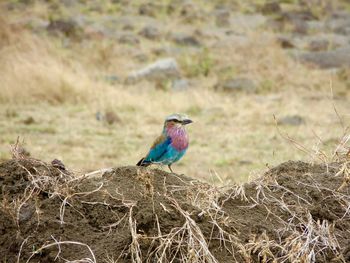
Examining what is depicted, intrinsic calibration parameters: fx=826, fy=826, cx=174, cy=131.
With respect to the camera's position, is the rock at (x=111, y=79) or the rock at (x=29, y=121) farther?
the rock at (x=111, y=79)

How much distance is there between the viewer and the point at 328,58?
16922 millimetres

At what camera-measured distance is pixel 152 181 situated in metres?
4.12

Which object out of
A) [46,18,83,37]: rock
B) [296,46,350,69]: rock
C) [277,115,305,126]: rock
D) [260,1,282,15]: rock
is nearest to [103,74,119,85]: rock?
[277,115,305,126]: rock

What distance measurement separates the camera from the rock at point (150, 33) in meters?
20.0

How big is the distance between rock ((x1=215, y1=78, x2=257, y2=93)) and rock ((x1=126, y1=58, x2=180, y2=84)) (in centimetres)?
97

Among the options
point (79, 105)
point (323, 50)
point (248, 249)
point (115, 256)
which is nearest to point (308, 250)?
point (248, 249)

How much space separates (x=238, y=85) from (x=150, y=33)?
20.6ft

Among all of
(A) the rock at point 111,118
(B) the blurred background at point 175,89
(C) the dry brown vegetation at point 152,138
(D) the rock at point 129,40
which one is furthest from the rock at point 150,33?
(A) the rock at point 111,118

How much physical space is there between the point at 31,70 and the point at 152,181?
30.7 ft

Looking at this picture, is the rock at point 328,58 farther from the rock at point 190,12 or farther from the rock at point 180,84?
the rock at point 190,12

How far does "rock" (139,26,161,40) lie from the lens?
20.0 meters

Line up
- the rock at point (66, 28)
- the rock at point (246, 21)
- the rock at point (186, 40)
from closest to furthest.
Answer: the rock at point (66, 28) → the rock at point (186, 40) → the rock at point (246, 21)

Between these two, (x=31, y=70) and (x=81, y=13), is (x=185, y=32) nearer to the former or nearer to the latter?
(x=81, y=13)

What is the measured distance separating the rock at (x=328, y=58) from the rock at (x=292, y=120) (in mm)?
4838
